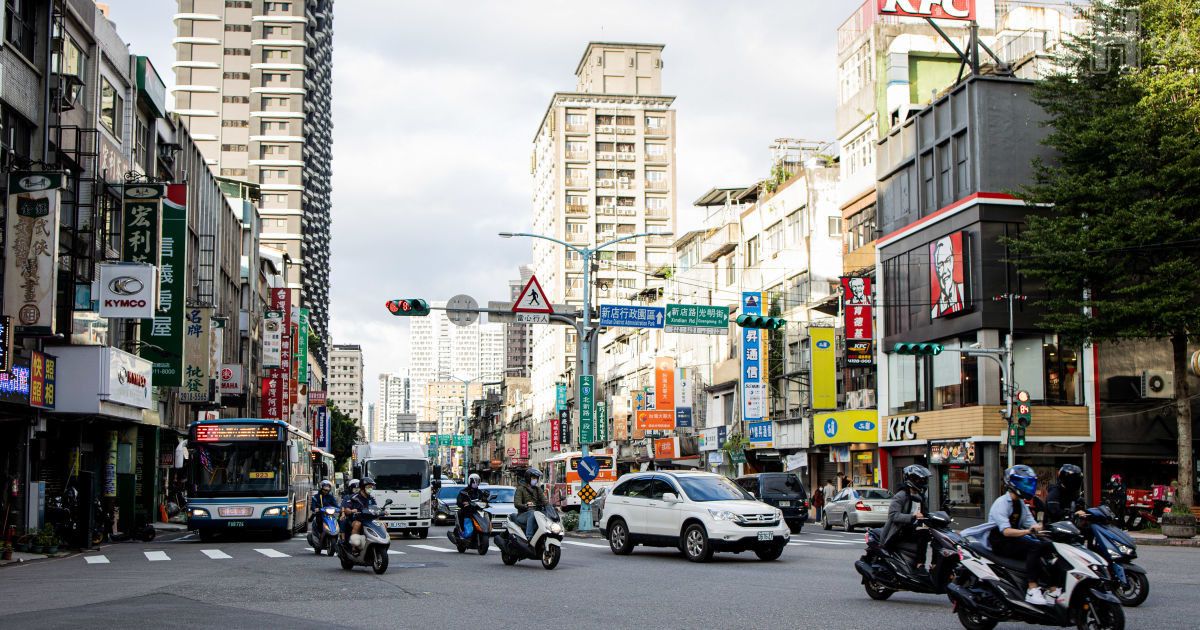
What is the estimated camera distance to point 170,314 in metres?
37.4

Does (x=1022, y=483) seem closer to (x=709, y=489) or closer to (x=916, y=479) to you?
(x=916, y=479)

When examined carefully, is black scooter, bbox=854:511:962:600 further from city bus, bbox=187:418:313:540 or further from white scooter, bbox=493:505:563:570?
city bus, bbox=187:418:313:540

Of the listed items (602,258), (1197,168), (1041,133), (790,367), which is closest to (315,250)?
(602,258)

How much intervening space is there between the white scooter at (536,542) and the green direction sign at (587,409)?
1695 cm

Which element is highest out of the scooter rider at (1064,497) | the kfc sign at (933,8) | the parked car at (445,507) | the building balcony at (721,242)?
the kfc sign at (933,8)

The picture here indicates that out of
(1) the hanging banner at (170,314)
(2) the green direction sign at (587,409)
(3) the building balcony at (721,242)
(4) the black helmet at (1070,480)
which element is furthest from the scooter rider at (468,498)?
(3) the building balcony at (721,242)

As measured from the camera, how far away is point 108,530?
3181 cm

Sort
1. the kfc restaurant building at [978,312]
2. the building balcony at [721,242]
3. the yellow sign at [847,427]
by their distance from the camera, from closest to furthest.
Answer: the kfc restaurant building at [978,312] < the yellow sign at [847,427] < the building balcony at [721,242]

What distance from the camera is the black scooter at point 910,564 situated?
42.0 feet

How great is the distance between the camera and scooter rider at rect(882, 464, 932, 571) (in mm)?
13586

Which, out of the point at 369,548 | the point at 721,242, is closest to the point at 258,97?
the point at 721,242

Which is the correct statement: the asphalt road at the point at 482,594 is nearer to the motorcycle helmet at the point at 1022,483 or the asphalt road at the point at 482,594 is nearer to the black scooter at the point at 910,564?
the black scooter at the point at 910,564

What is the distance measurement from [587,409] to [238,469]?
15788 millimetres

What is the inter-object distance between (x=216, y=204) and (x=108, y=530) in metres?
28.4
